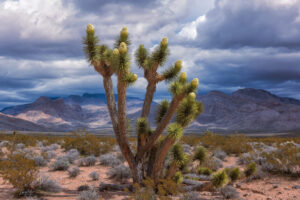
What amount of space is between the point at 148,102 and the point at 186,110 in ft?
6.37

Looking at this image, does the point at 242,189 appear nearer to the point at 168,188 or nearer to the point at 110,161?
the point at 168,188

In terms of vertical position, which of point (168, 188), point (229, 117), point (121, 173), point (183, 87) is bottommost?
point (121, 173)

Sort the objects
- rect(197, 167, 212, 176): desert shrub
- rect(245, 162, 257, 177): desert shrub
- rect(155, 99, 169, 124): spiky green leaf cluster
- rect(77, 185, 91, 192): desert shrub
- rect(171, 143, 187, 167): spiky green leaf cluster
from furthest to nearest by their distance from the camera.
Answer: rect(197, 167, 212, 176): desert shrub → rect(245, 162, 257, 177): desert shrub → rect(77, 185, 91, 192): desert shrub → rect(155, 99, 169, 124): spiky green leaf cluster → rect(171, 143, 187, 167): spiky green leaf cluster

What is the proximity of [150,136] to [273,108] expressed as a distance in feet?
446

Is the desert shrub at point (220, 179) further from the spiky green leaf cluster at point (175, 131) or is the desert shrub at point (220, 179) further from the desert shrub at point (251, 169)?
the desert shrub at point (251, 169)

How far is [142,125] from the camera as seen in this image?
379 inches

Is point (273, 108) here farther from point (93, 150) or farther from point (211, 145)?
point (93, 150)

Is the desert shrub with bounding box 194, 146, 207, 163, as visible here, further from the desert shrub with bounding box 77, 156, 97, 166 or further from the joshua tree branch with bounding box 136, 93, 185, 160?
the desert shrub with bounding box 77, 156, 97, 166

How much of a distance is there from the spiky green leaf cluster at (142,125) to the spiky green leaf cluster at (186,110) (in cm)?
134

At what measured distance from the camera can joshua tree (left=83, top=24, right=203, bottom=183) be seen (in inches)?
344

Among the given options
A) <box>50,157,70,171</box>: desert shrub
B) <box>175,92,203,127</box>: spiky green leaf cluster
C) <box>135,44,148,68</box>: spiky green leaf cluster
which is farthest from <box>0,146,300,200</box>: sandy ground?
<box>135,44,148,68</box>: spiky green leaf cluster

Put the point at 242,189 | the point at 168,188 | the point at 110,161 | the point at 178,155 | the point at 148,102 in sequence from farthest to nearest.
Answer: the point at 110,161 → the point at 242,189 → the point at 148,102 → the point at 178,155 → the point at 168,188

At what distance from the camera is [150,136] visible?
9.66 metres

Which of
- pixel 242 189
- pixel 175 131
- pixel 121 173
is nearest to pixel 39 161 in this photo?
pixel 121 173
